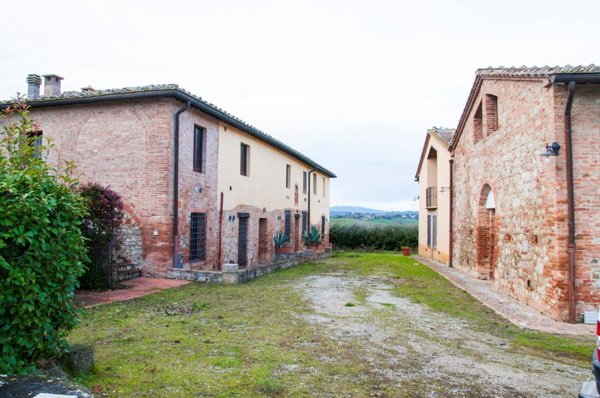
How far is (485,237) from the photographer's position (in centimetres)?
1336

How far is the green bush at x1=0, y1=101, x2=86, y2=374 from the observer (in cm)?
317

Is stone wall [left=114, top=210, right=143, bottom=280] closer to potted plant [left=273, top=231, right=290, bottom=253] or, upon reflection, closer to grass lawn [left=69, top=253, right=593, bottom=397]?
grass lawn [left=69, top=253, right=593, bottom=397]

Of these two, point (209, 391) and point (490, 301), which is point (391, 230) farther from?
point (209, 391)

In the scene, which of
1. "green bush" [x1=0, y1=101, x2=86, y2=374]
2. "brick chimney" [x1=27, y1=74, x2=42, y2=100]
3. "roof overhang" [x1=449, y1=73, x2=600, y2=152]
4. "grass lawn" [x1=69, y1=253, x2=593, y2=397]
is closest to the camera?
"green bush" [x1=0, y1=101, x2=86, y2=374]

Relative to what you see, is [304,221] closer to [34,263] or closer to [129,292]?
[129,292]

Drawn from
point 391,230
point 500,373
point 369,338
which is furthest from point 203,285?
point 391,230

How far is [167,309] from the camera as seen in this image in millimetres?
7430

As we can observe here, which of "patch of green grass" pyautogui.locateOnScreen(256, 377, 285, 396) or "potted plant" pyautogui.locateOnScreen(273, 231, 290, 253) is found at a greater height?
"potted plant" pyautogui.locateOnScreen(273, 231, 290, 253)

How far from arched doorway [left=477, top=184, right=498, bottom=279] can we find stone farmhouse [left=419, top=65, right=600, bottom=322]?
0.82 metres

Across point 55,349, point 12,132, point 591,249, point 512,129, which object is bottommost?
point 55,349

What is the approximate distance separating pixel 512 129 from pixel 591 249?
375 centimetres

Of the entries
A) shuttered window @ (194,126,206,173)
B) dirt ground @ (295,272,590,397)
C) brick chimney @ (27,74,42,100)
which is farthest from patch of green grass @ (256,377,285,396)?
brick chimney @ (27,74,42,100)

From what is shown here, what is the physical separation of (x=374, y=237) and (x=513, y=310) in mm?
22477

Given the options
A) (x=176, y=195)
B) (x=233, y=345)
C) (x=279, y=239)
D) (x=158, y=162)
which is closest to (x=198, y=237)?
(x=176, y=195)
